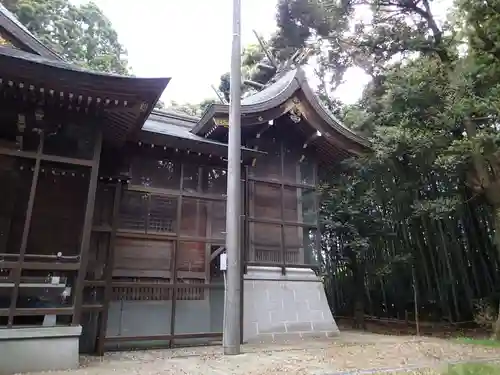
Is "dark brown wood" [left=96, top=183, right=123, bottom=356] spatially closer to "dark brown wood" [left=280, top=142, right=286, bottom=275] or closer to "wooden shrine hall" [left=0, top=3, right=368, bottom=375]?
"wooden shrine hall" [left=0, top=3, right=368, bottom=375]

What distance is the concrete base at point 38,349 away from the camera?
4.81 metres

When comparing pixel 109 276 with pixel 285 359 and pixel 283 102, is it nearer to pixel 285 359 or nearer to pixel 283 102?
pixel 285 359

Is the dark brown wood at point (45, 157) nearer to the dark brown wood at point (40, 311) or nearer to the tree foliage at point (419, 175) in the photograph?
the dark brown wood at point (40, 311)

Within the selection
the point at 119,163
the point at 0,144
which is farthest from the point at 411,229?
the point at 0,144

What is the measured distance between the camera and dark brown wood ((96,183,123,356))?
20.2 ft

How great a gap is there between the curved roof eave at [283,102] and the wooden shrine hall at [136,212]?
0.04 m

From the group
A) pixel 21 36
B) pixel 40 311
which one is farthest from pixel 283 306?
pixel 21 36

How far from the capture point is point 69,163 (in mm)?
5785

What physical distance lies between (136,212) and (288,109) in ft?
13.3

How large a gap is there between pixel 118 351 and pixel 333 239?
7.38m

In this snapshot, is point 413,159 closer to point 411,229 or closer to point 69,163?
point 411,229

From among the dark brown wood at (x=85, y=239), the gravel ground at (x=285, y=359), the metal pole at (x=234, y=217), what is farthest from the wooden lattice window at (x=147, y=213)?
the gravel ground at (x=285, y=359)

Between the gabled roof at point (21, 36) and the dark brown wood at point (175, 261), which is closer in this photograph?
the gabled roof at point (21, 36)

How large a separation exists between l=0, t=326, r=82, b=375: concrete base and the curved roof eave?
Answer: 4681mm
